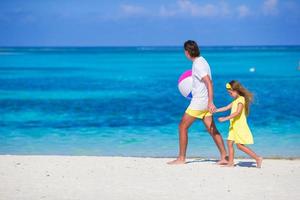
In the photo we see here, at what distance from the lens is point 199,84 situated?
8359 mm

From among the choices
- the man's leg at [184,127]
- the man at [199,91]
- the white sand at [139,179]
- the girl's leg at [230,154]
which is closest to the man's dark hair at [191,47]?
the man at [199,91]

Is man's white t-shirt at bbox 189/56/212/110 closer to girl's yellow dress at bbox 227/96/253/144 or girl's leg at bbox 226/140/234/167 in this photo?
girl's yellow dress at bbox 227/96/253/144

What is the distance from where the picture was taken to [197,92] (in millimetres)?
8391

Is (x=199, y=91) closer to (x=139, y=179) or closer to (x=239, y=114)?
(x=239, y=114)

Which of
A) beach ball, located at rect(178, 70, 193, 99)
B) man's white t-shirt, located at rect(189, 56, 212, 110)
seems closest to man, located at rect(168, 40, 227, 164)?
man's white t-shirt, located at rect(189, 56, 212, 110)

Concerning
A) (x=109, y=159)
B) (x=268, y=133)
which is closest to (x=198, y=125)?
(x=268, y=133)

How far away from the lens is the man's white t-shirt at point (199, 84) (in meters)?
8.25

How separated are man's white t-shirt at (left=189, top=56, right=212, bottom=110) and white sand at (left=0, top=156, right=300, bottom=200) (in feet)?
2.76

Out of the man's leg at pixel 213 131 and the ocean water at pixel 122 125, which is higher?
the ocean water at pixel 122 125

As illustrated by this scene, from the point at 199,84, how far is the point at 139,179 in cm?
146

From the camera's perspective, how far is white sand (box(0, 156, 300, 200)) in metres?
6.96

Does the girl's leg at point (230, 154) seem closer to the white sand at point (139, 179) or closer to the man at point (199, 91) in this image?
the white sand at point (139, 179)

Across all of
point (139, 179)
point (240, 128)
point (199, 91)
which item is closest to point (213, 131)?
point (240, 128)

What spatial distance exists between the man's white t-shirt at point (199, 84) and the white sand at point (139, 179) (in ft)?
2.76
